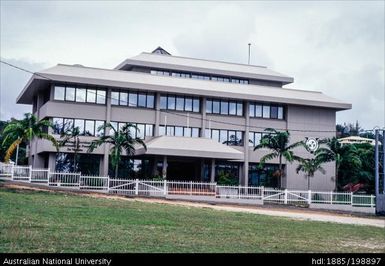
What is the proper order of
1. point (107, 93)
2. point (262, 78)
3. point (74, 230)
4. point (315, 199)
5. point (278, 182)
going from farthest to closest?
point (262, 78), point (278, 182), point (107, 93), point (315, 199), point (74, 230)

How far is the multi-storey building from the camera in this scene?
124ft

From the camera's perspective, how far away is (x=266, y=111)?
44469 millimetres

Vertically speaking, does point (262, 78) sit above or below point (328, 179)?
above

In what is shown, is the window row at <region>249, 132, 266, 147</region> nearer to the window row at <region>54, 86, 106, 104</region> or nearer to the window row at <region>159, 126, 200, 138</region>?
the window row at <region>159, 126, 200, 138</region>

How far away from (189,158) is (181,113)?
12.3ft

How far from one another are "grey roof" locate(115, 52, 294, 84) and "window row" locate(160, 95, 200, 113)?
3.85 meters

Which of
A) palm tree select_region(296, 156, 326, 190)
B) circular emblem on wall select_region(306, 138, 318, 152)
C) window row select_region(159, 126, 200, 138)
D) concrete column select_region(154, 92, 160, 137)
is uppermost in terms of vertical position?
concrete column select_region(154, 92, 160, 137)

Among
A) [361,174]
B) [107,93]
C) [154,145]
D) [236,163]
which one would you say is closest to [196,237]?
[154,145]

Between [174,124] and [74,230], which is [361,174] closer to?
[174,124]

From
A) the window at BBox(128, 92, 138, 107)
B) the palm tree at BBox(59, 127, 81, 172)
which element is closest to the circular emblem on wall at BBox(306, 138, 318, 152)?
the window at BBox(128, 92, 138, 107)

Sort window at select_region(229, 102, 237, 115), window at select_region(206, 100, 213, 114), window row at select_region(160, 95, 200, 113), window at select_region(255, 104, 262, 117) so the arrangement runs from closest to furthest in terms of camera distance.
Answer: window row at select_region(160, 95, 200, 113) → window at select_region(206, 100, 213, 114) → window at select_region(229, 102, 237, 115) → window at select_region(255, 104, 262, 117)

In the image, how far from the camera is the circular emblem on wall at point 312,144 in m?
44.3

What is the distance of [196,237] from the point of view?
1270 centimetres

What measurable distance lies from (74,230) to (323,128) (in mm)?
35978
